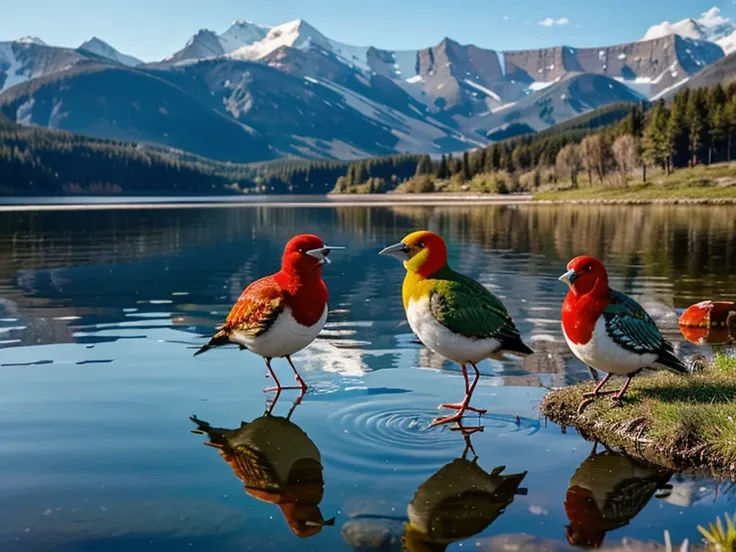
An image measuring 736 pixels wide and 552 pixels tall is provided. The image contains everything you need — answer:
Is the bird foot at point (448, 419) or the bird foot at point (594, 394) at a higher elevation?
the bird foot at point (594, 394)

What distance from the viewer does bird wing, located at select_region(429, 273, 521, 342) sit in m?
9.57

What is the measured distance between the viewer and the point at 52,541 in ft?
22.8

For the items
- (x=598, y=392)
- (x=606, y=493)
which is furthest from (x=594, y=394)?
(x=606, y=493)

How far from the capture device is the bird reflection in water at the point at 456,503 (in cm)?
705

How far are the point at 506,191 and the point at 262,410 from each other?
601 ft

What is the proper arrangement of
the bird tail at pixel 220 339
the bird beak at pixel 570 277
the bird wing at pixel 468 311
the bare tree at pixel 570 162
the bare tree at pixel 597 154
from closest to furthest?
→ 1. the bird wing at pixel 468 311
2. the bird beak at pixel 570 277
3. the bird tail at pixel 220 339
4. the bare tree at pixel 597 154
5. the bare tree at pixel 570 162

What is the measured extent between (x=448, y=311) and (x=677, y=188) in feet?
430

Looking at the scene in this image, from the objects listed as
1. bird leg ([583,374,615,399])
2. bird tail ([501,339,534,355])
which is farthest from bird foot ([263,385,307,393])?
bird leg ([583,374,615,399])

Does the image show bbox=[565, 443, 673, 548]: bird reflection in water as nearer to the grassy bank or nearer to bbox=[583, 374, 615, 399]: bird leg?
the grassy bank

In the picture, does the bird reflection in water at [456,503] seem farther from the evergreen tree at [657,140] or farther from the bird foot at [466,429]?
the evergreen tree at [657,140]

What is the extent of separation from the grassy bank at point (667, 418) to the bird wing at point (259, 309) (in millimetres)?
4403

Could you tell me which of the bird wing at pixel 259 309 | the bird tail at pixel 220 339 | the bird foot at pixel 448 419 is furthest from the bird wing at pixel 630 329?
the bird tail at pixel 220 339

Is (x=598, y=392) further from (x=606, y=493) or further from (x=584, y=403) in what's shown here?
(x=606, y=493)

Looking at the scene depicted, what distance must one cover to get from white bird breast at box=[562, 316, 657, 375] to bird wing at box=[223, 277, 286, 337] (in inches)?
172
